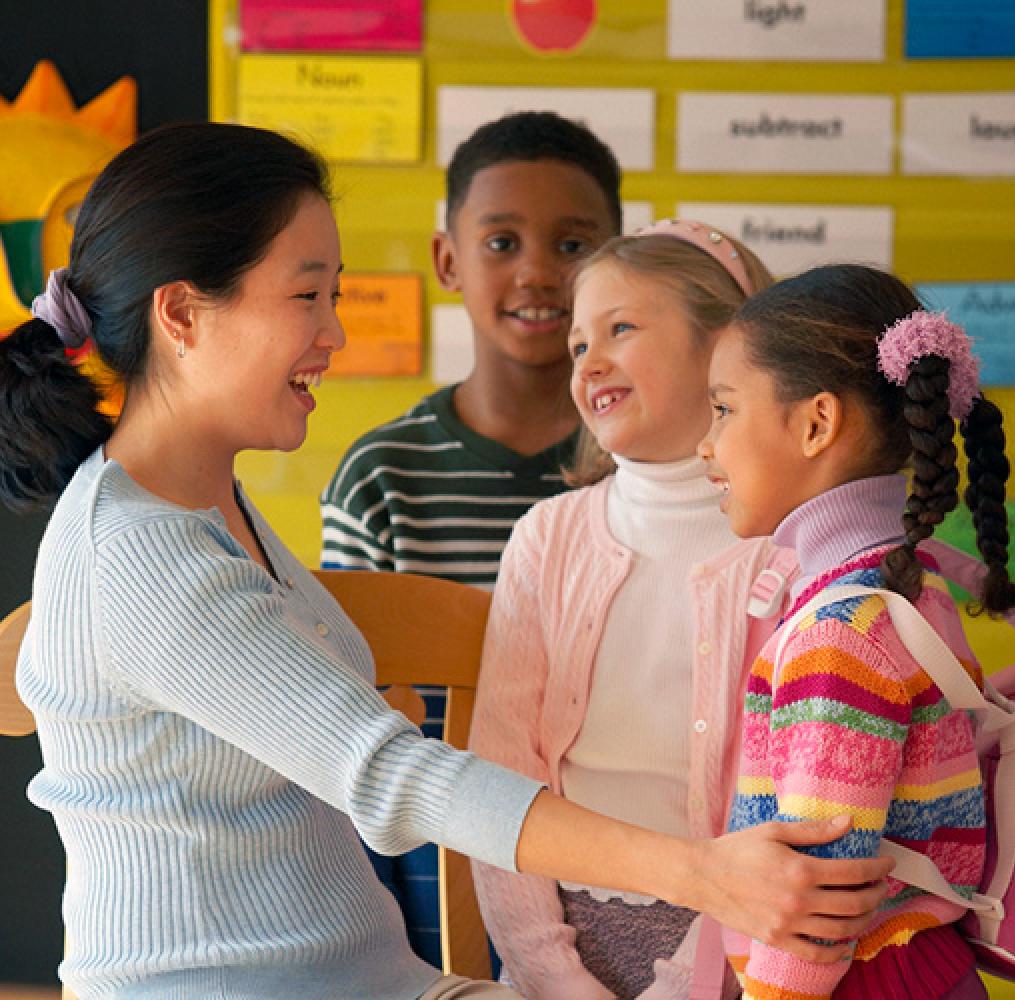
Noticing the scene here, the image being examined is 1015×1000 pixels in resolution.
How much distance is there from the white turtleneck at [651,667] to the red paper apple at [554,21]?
107 centimetres

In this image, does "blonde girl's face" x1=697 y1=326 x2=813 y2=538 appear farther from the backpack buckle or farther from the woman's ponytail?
the woman's ponytail

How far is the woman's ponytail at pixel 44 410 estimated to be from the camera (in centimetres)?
127

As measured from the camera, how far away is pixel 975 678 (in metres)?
1.17

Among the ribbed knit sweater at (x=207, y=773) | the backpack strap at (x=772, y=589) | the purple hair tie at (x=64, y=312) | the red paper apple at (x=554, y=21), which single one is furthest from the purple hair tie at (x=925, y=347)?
the red paper apple at (x=554, y=21)

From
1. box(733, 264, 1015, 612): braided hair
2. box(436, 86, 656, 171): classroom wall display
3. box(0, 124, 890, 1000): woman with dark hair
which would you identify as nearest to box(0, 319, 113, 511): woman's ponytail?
box(0, 124, 890, 1000): woman with dark hair

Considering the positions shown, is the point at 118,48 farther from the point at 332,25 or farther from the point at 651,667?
the point at 651,667

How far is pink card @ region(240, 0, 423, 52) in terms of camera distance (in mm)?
2332

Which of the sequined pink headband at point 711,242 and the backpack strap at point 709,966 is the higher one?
the sequined pink headband at point 711,242

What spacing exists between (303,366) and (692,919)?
661mm

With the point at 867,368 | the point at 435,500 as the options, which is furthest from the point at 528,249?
the point at 867,368

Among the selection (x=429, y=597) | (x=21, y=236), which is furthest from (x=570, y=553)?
(x=21, y=236)

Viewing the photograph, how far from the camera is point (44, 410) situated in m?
1.27

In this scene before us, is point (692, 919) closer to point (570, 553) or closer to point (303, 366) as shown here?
point (570, 553)

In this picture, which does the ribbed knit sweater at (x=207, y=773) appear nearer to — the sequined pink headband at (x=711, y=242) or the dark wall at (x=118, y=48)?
the sequined pink headband at (x=711, y=242)
